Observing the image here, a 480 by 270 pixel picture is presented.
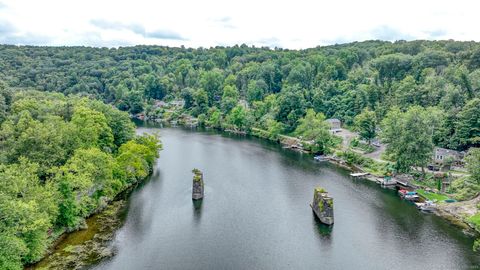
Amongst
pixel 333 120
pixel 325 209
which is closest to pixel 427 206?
pixel 325 209

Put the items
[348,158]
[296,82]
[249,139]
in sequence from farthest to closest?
[296,82], [249,139], [348,158]

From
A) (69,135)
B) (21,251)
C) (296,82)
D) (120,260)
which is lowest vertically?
(120,260)

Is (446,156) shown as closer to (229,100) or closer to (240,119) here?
(240,119)

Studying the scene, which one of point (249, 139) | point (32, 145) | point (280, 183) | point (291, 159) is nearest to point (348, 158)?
point (291, 159)

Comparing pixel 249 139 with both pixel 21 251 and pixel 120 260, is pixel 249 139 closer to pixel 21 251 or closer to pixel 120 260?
pixel 120 260

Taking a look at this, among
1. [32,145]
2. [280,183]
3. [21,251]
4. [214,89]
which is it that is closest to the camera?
[21,251]

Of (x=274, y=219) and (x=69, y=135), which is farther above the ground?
(x=69, y=135)

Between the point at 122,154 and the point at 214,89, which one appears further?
Result: the point at 214,89
